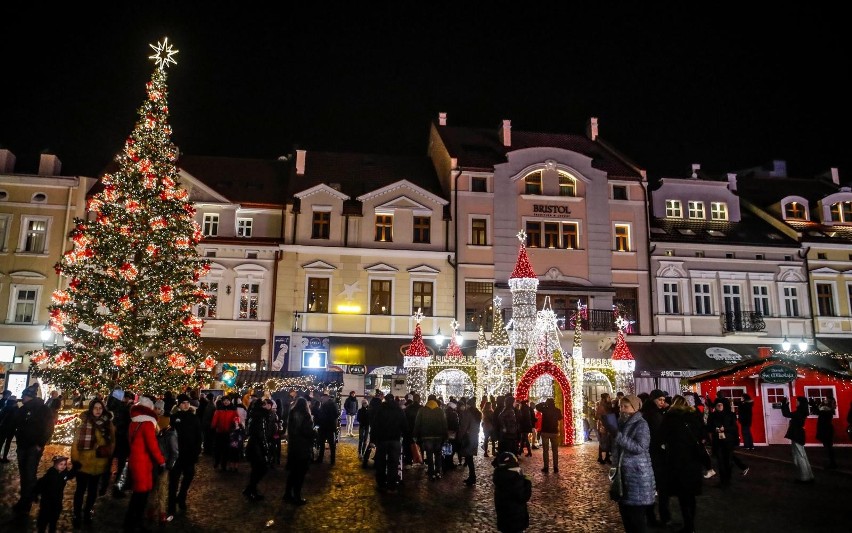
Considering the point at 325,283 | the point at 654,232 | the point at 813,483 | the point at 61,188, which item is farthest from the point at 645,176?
the point at 61,188

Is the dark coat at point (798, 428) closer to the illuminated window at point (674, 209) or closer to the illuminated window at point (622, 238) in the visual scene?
the illuminated window at point (622, 238)

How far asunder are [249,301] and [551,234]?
595 inches

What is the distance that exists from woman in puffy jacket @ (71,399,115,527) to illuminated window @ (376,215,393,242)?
22794 mm

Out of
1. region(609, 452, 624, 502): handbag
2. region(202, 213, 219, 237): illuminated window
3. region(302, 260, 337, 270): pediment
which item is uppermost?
region(202, 213, 219, 237): illuminated window

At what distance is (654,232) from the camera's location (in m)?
33.8

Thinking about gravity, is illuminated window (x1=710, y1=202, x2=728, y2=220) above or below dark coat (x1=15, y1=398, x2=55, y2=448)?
above

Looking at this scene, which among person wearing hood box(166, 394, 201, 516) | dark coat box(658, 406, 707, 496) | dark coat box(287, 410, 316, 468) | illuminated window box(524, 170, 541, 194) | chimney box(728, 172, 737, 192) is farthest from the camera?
chimney box(728, 172, 737, 192)

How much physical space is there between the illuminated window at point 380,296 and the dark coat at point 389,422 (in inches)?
738

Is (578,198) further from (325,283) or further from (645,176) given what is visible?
(325,283)

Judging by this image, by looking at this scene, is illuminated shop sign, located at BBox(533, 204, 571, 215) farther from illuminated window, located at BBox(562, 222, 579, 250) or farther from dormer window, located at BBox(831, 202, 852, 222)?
dormer window, located at BBox(831, 202, 852, 222)

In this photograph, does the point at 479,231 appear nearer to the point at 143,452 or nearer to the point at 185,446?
the point at 185,446

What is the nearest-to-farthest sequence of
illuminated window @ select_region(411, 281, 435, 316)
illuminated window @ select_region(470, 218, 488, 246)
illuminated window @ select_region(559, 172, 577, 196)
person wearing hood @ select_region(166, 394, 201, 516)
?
1. person wearing hood @ select_region(166, 394, 201, 516)
2. illuminated window @ select_region(411, 281, 435, 316)
3. illuminated window @ select_region(470, 218, 488, 246)
4. illuminated window @ select_region(559, 172, 577, 196)

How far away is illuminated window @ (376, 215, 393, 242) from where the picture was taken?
32.0 metres

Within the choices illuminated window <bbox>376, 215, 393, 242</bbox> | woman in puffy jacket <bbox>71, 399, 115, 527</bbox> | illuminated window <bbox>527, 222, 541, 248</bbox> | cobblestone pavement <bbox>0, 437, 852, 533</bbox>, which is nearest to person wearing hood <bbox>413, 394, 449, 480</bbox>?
cobblestone pavement <bbox>0, 437, 852, 533</bbox>
